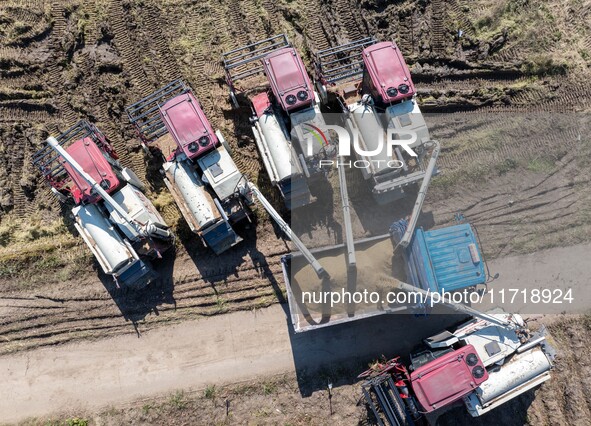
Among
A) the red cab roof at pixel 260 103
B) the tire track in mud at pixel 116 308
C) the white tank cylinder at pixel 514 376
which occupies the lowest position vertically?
the white tank cylinder at pixel 514 376

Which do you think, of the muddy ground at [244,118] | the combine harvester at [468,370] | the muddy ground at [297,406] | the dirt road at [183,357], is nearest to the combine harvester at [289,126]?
the muddy ground at [244,118]

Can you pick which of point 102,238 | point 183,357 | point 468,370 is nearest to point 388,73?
point 468,370

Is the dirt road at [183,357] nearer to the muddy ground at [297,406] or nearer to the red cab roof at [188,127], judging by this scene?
the muddy ground at [297,406]

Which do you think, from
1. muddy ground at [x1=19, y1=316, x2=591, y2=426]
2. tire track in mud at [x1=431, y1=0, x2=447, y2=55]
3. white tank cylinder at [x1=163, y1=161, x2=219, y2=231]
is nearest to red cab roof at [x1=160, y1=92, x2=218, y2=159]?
white tank cylinder at [x1=163, y1=161, x2=219, y2=231]

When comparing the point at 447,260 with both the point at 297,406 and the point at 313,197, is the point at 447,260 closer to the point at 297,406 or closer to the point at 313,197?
the point at 313,197

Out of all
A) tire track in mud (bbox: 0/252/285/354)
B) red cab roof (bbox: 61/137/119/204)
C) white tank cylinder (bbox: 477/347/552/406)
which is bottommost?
white tank cylinder (bbox: 477/347/552/406)

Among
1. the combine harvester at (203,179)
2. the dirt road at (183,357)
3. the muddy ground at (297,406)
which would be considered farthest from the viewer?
the dirt road at (183,357)

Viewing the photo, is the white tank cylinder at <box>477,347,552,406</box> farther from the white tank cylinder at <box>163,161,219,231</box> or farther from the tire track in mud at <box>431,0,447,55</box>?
the tire track in mud at <box>431,0,447,55</box>
